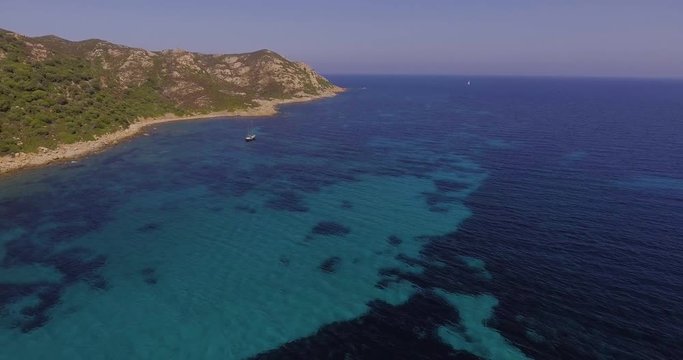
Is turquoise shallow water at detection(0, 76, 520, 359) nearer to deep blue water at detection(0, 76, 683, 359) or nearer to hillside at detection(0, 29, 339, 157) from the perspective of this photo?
deep blue water at detection(0, 76, 683, 359)

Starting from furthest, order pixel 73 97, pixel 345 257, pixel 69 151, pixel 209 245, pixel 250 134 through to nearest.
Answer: pixel 250 134
pixel 73 97
pixel 69 151
pixel 209 245
pixel 345 257

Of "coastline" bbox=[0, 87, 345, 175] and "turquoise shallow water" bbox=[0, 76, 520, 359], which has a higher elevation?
"coastline" bbox=[0, 87, 345, 175]

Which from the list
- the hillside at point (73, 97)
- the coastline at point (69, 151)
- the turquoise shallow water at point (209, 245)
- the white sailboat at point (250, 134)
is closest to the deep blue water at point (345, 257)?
the turquoise shallow water at point (209, 245)

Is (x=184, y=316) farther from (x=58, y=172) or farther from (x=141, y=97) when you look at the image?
(x=141, y=97)

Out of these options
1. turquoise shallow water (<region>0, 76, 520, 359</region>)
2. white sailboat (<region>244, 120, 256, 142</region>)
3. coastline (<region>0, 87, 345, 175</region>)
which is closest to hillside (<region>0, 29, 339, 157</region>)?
coastline (<region>0, 87, 345, 175</region>)

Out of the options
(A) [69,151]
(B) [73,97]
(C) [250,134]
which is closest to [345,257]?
(A) [69,151]

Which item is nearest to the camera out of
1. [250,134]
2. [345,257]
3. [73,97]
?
[345,257]

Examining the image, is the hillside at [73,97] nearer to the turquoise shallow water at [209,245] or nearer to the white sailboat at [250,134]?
the turquoise shallow water at [209,245]

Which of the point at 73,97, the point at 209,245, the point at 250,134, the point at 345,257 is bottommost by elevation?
the point at 209,245

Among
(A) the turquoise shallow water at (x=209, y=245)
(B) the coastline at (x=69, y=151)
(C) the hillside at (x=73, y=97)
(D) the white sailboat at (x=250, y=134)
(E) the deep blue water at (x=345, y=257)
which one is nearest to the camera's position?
(E) the deep blue water at (x=345, y=257)

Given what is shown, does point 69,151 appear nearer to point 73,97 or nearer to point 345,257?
point 73,97
